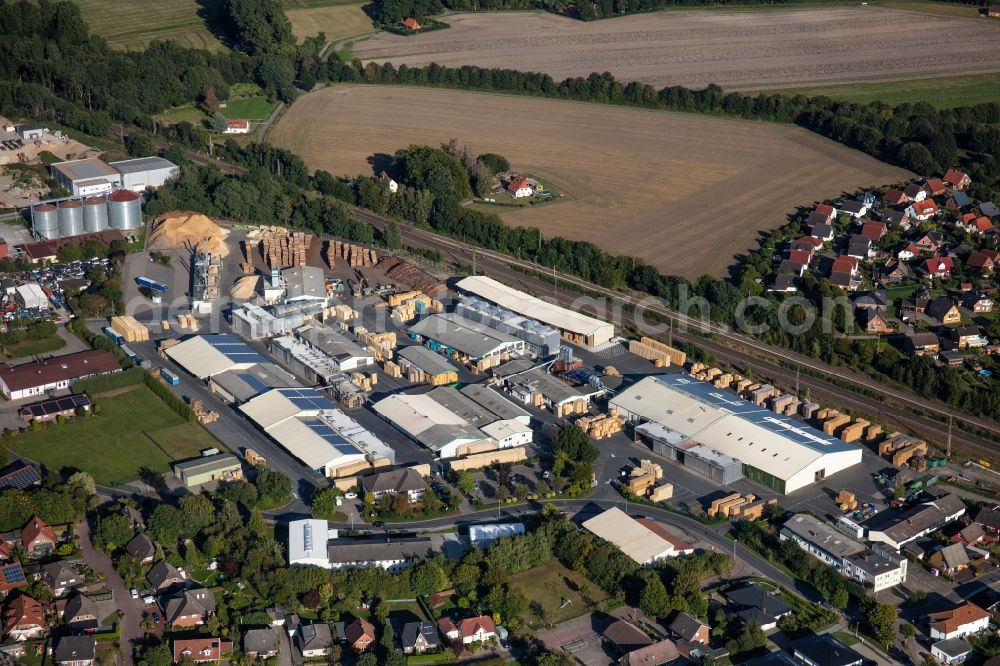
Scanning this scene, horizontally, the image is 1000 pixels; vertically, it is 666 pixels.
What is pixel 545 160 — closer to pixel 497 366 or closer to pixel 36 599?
pixel 497 366

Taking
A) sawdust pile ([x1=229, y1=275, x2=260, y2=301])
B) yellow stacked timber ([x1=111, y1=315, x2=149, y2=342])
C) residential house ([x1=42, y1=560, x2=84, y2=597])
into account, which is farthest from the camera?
sawdust pile ([x1=229, y1=275, x2=260, y2=301])

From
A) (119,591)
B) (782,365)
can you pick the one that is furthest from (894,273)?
(119,591)

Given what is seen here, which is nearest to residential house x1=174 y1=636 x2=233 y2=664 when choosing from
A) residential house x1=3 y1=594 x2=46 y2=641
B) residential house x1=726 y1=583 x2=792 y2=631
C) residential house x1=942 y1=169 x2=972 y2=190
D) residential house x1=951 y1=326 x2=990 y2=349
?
residential house x1=3 y1=594 x2=46 y2=641

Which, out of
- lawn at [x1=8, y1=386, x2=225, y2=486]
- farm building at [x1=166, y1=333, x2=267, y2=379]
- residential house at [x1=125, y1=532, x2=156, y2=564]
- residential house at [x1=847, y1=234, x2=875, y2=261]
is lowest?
residential house at [x1=125, y1=532, x2=156, y2=564]

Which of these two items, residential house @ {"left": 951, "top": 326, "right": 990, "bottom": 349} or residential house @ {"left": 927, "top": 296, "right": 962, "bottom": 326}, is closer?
residential house @ {"left": 951, "top": 326, "right": 990, "bottom": 349}

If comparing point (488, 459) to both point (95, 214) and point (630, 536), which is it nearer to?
point (630, 536)

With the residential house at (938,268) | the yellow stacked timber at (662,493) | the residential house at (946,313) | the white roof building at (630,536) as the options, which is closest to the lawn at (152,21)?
the residential house at (938,268)

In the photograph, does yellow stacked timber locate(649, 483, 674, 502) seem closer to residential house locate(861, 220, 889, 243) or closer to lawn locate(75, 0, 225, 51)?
residential house locate(861, 220, 889, 243)
